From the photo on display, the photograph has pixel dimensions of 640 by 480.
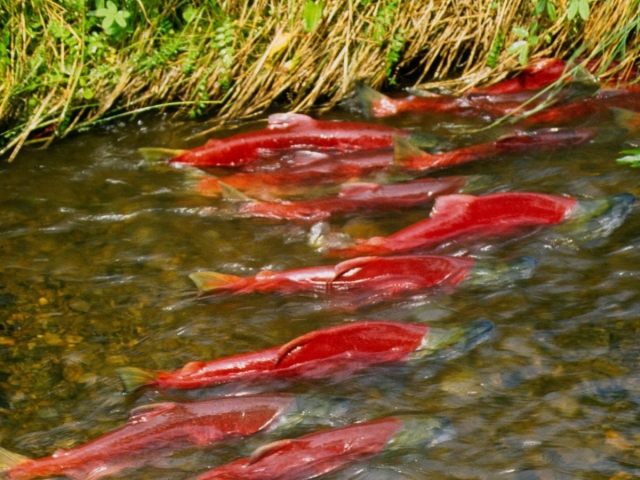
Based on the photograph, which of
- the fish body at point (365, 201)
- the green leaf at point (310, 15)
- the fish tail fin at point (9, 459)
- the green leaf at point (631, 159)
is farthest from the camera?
the green leaf at point (310, 15)

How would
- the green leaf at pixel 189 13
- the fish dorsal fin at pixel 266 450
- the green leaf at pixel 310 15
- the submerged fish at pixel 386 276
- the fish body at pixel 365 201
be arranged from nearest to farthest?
the fish dorsal fin at pixel 266 450, the submerged fish at pixel 386 276, the fish body at pixel 365 201, the green leaf at pixel 310 15, the green leaf at pixel 189 13

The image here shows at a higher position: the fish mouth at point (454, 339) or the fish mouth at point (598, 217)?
the fish mouth at point (598, 217)

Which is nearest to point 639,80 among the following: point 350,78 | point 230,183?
point 350,78

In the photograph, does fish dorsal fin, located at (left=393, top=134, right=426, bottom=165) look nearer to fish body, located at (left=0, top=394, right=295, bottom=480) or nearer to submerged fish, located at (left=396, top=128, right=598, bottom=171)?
submerged fish, located at (left=396, top=128, right=598, bottom=171)

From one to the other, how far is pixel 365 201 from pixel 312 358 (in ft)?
5.66

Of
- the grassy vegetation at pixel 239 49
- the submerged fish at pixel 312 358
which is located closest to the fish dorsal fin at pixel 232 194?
the grassy vegetation at pixel 239 49

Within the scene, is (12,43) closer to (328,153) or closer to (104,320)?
(328,153)

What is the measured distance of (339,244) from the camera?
5.08m

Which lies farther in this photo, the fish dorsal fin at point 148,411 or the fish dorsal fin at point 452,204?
the fish dorsal fin at point 452,204

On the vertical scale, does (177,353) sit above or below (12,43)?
below

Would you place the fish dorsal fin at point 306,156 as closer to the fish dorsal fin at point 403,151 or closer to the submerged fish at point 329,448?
the fish dorsal fin at point 403,151

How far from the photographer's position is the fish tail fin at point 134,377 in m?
3.95

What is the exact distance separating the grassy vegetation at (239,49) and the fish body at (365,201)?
1.78 meters

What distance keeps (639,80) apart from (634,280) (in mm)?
3019
